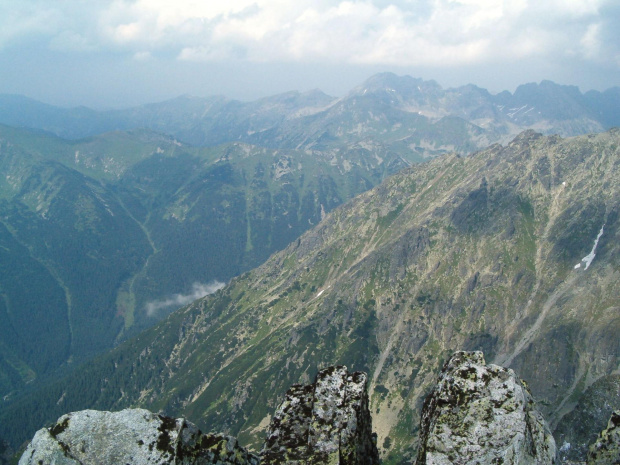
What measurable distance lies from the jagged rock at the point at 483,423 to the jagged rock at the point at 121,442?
29.7 feet

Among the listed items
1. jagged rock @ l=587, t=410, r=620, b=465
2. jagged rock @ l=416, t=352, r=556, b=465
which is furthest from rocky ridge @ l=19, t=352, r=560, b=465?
jagged rock @ l=587, t=410, r=620, b=465

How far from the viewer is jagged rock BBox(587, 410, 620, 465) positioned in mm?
18484

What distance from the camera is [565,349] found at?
18588cm

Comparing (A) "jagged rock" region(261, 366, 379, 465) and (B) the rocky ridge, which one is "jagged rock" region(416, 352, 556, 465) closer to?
(B) the rocky ridge

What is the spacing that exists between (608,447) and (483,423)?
9.29 metres

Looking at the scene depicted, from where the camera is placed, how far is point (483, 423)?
1481 cm

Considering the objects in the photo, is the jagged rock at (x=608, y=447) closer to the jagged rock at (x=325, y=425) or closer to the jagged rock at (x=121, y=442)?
the jagged rock at (x=325, y=425)

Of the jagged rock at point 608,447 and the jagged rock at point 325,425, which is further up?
the jagged rock at point 325,425

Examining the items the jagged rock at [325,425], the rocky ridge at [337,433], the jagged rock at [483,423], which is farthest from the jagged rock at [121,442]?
the jagged rock at [483,423]

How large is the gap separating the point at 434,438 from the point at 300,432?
5.83m

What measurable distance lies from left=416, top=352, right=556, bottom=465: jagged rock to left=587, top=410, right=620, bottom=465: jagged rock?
6376 millimetres

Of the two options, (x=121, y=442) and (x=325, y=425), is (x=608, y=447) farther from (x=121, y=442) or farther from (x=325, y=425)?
(x=121, y=442)

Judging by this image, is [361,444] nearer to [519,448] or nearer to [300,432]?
[300,432]

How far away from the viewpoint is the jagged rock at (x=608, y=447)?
18484 millimetres
